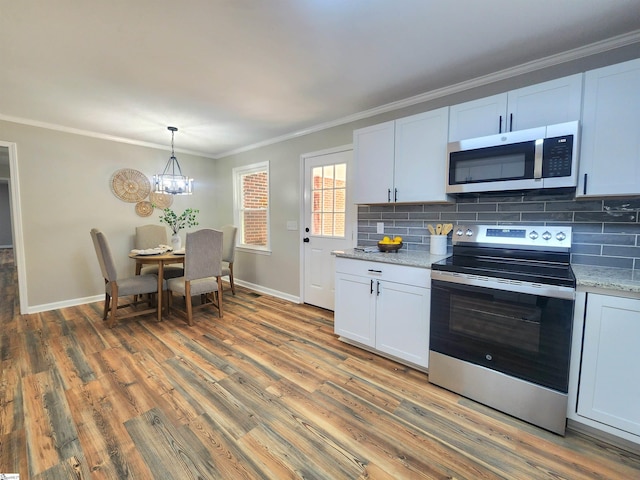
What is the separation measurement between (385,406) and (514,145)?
1944 mm

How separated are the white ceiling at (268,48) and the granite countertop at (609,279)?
1471 mm

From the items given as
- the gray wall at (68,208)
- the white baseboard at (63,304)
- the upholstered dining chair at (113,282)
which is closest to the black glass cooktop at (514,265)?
the upholstered dining chair at (113,282)

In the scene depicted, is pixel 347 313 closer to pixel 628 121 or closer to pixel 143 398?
pixel 143 398

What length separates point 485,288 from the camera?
171cm

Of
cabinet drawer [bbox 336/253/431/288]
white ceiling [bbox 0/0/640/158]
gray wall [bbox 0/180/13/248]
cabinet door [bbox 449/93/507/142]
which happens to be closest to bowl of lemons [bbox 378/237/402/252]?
cabinet drawer [bbox 336/253/431/288]

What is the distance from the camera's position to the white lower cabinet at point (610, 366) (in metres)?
1.38

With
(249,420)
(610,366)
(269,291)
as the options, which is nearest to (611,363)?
(610,366)

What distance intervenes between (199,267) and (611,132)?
11.9 ft

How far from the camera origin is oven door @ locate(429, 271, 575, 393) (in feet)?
4.97

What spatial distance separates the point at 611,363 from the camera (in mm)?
1423

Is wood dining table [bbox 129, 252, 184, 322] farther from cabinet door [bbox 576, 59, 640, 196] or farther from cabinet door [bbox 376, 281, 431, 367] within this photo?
cabinet door [bbox 576, 59, 640, 196]

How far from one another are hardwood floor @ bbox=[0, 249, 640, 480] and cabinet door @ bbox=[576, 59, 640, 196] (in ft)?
4.84

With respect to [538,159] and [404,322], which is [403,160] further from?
[404,322]

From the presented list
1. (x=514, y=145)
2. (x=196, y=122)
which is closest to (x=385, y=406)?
(x=514, y=145)
